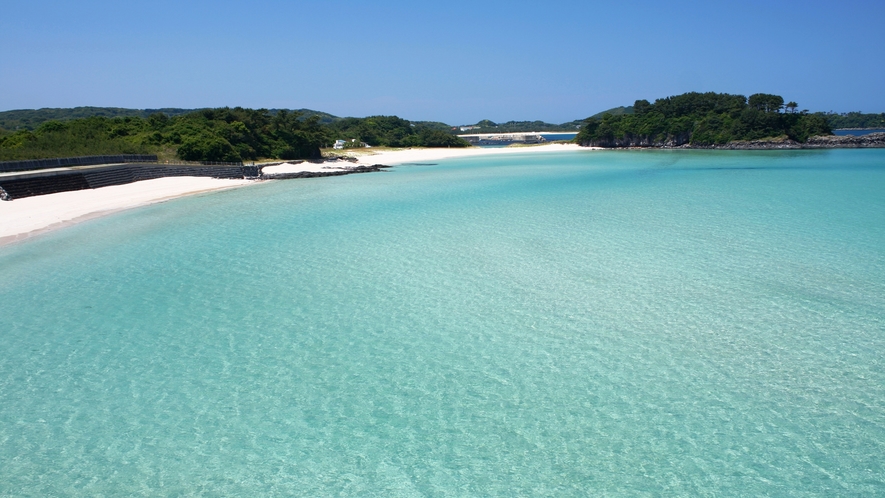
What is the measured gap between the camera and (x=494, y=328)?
7.88 metres

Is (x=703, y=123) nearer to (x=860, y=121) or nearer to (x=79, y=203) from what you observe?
(x=79, y=203)

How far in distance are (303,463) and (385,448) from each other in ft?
2.44

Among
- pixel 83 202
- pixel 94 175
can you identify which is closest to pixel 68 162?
pixel 94 175

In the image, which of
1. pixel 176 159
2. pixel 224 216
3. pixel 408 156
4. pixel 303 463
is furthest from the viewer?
pixel 408 156

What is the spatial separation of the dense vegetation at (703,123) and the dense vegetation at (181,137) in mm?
44392

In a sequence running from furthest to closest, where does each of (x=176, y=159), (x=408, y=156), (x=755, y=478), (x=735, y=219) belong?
(x=408, y=156)
(x=176, y=159)
(x=735, y=219)
(x=755, y=478)

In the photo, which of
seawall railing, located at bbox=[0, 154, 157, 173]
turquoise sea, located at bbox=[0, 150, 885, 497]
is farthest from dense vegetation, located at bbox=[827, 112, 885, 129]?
turquoise sea, located at bbox=[0, 150, 885, 497]

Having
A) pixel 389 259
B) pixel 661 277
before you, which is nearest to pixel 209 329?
pixel 389 259

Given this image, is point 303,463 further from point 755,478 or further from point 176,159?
point 176,159

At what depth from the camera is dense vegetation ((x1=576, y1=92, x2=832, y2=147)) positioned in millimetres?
66562

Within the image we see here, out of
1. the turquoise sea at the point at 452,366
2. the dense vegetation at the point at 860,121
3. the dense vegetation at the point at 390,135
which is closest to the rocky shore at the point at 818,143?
the dense vegetation at the point at 390,135

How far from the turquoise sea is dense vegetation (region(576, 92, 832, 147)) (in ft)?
201

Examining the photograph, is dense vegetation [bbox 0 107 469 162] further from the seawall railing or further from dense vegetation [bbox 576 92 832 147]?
dense vegetation [bbox 576 92 832 147]

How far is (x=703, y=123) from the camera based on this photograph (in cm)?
7238
